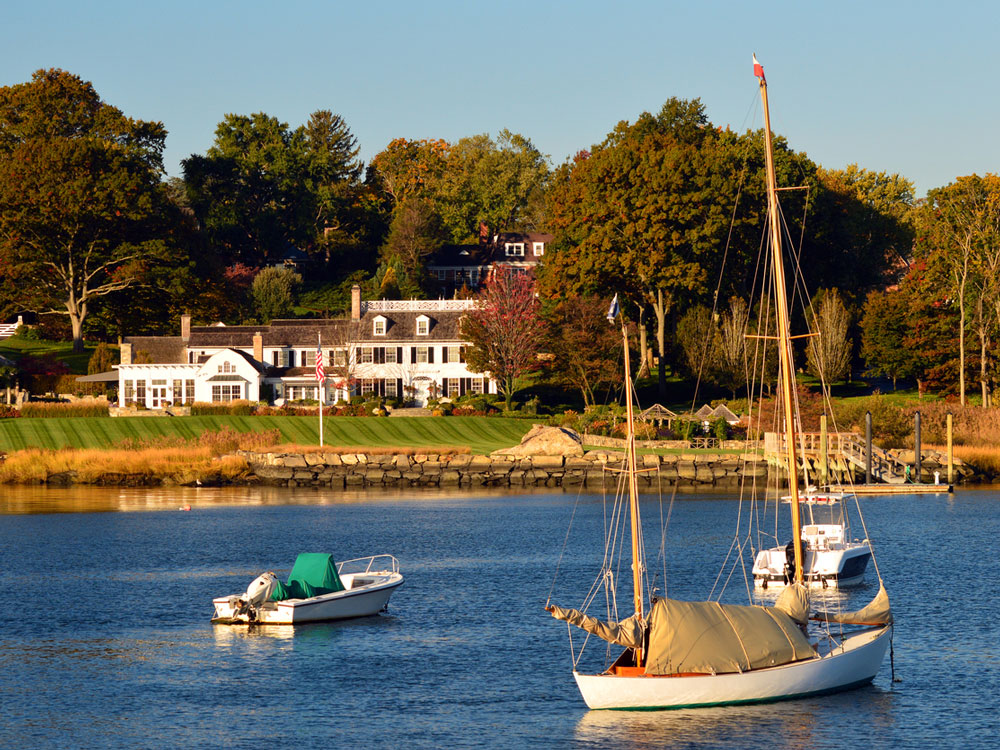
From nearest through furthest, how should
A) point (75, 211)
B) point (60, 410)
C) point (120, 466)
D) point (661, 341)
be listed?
point (120, 466)
point (60, 410)
point (661, 341)
point (75, 211)

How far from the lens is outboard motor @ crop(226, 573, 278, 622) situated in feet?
125

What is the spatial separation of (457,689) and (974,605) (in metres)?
18.9

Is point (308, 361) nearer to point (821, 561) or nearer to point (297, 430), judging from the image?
point (297, 430)

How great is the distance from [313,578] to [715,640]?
627 inches

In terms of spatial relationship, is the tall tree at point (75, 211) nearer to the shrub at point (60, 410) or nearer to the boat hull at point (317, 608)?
the shrub at point (60, 410)

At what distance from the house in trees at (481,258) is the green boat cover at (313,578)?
Result: 112 m

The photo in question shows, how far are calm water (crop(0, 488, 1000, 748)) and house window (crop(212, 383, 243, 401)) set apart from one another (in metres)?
39.8

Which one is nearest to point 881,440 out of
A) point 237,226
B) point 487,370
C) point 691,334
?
point 691,334

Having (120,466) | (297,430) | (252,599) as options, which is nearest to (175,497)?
(120,466)

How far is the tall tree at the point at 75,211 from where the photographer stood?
11219cm

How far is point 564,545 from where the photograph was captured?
54.1m

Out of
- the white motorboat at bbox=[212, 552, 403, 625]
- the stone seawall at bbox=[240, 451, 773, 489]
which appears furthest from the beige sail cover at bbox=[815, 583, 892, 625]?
the stone seawall at bbox=[240, 451, 773, 489]

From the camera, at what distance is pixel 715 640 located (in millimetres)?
27891

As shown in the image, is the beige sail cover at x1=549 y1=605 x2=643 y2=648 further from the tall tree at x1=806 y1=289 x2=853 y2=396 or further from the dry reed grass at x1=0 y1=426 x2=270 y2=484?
the tall tree at x1=806 y1=289 x2=853 y2=396
